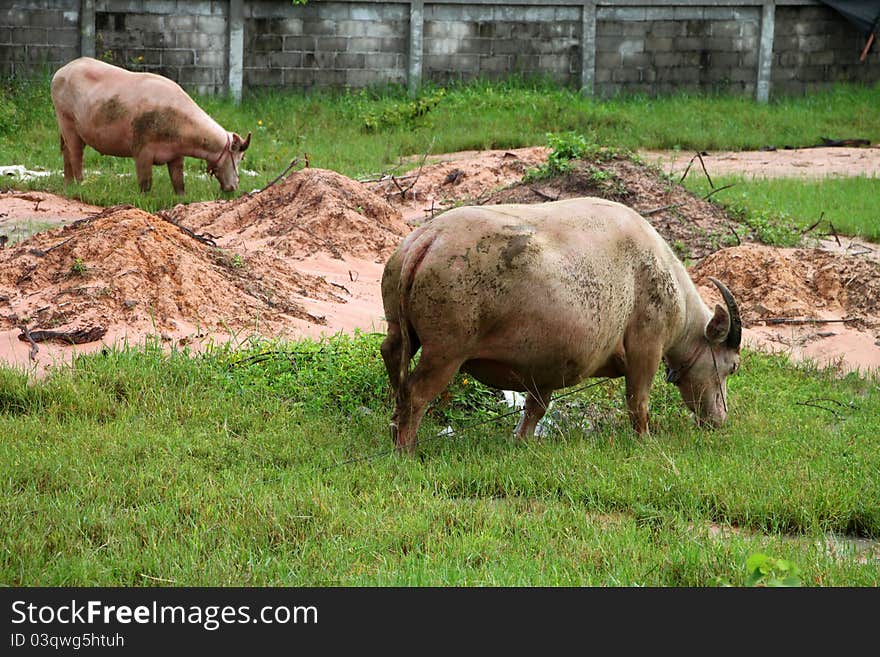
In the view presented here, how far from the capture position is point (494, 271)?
19.8 feet

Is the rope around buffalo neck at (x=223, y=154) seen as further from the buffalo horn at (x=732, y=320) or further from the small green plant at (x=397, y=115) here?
the buffalo horn at (x=732, y=320)

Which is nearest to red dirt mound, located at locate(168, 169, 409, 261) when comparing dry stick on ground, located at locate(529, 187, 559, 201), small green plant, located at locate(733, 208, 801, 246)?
dry stick on ground, located at locate(529, 187, 559, 201)

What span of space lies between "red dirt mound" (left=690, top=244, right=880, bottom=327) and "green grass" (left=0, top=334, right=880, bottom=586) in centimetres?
221

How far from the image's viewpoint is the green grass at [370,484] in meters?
4.81

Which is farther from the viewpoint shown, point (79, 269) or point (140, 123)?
point (140, 123)

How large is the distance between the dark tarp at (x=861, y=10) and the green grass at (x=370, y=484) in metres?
14.6

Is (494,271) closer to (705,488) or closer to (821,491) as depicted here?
(705,488)

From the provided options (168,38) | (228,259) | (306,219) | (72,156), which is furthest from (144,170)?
(168,38)

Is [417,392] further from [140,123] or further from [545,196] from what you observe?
[140,123]

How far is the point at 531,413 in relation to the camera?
6938mm

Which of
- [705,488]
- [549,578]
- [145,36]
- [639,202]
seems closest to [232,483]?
[549,578]

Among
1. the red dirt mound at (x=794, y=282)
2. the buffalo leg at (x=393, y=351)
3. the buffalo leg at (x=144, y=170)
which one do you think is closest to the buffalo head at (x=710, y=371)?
the buffalo leg at (x=393, y=351)

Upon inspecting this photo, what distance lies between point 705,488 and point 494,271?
153cm

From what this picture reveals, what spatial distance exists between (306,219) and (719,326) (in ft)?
17.8
